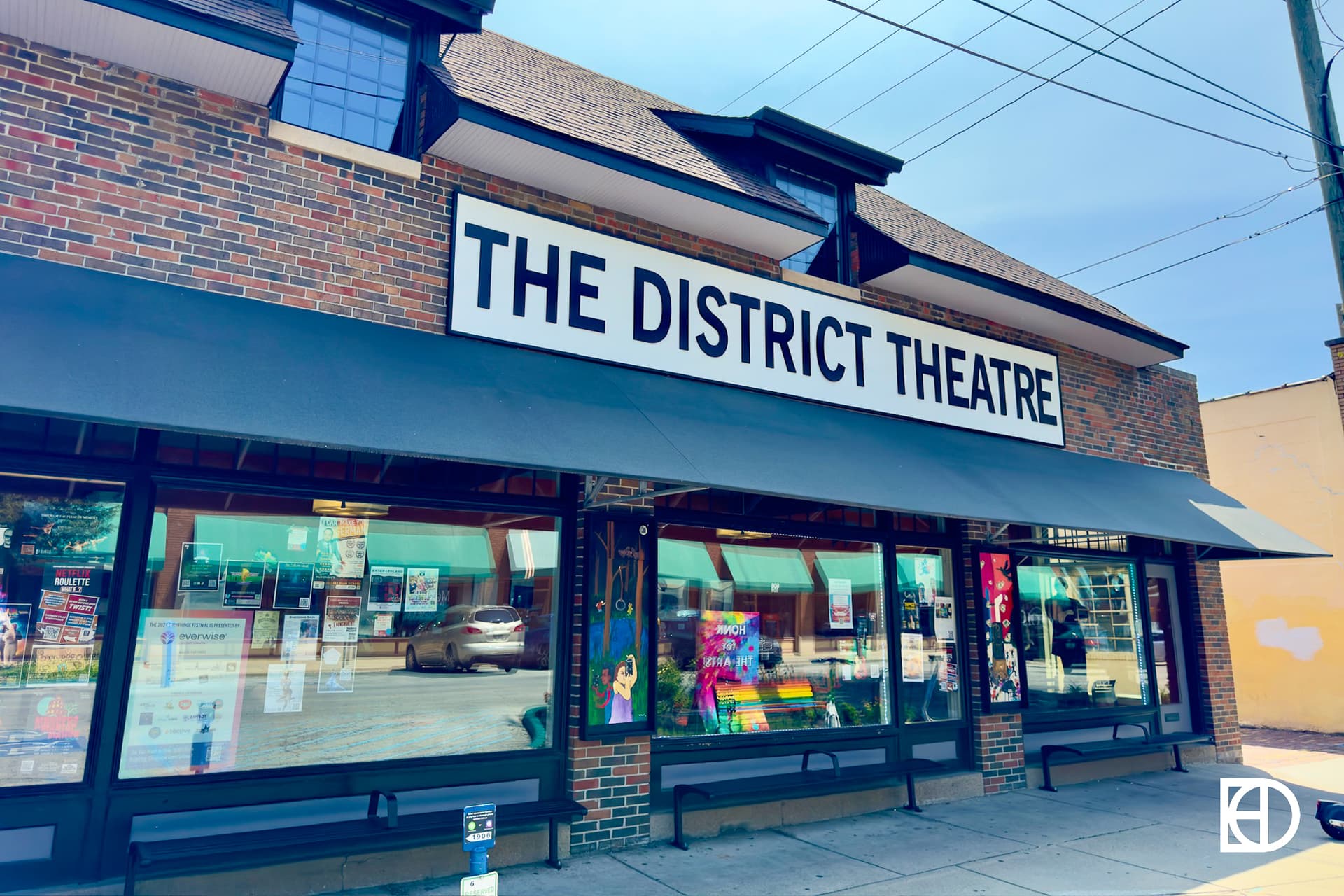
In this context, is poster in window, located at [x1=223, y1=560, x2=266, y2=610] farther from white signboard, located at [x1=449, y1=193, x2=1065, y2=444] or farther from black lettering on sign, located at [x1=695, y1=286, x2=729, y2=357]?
black lettering on sign, located at [x1=695, y1=286, x2=729, y2=357]

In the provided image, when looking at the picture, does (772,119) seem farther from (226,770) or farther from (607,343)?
(226,770)

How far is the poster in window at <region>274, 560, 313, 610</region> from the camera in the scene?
558cm

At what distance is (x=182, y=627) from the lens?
524 centimetres

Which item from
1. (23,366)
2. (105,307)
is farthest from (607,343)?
(23,366)

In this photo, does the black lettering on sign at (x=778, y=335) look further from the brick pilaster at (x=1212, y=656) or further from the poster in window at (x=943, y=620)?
the brick pilaster at (x=1212, y=656)

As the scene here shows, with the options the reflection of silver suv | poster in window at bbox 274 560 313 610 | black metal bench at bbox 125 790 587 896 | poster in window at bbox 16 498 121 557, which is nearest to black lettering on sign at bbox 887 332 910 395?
the reflection of silver suv

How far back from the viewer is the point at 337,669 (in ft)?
18.7

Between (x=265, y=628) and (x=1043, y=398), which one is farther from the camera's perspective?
(x=1043, y=398)

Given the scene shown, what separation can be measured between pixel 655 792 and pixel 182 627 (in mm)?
3614

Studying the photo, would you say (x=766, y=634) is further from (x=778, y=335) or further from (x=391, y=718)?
(x=391, y=718)

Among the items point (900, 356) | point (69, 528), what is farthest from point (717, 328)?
point (69, 528)

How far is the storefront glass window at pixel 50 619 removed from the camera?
15.6 feet

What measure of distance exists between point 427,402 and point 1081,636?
27.9 ft

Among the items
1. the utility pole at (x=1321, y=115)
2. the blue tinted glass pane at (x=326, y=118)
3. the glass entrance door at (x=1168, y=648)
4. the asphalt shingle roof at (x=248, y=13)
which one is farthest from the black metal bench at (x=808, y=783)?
the utility pole at (x=1321, y=115)
